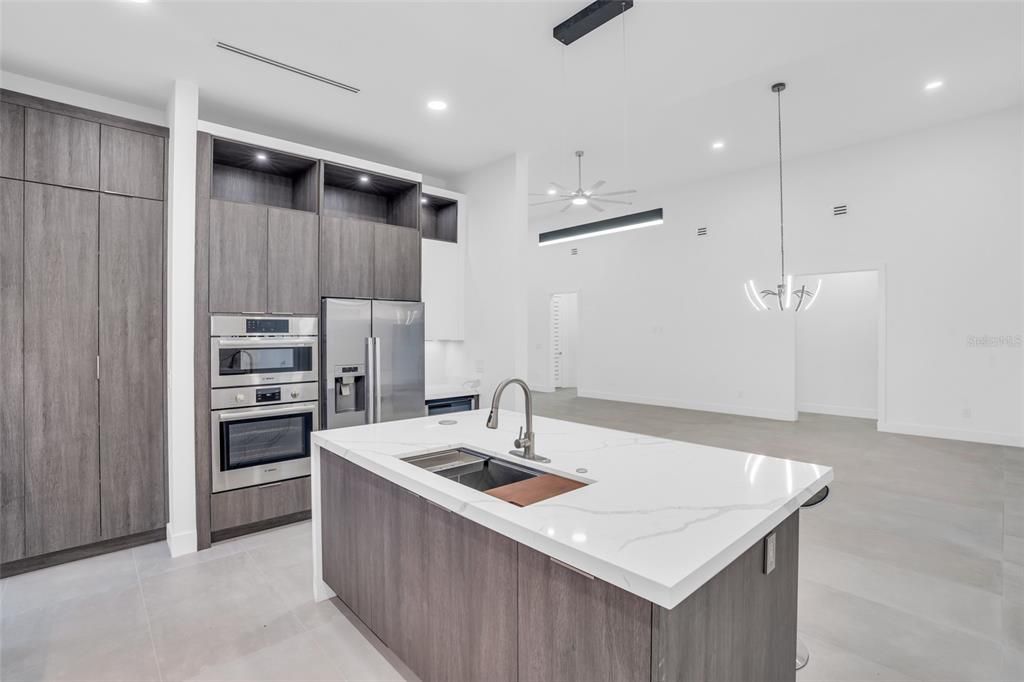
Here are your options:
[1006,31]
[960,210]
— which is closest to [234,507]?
[1006,31]

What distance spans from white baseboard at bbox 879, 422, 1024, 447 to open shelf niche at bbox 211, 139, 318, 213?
705 centimetres

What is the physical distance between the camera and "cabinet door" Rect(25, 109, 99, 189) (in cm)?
289

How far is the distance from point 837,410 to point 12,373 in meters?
9.26

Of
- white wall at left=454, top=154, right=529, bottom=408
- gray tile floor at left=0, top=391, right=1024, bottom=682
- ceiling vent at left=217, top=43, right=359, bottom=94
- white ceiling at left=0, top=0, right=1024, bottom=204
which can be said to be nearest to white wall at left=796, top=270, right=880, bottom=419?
white ceiling at left=0, top=0, right=1024, bottom=204

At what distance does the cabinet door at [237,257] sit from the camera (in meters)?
3.24

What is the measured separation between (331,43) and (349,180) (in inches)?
53.1

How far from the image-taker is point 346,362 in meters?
3.78

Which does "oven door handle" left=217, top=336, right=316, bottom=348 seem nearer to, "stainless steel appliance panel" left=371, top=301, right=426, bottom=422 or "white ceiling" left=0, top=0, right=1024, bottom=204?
"stainless steel appliance panel" left=371, top=301, right=426, bottom=422

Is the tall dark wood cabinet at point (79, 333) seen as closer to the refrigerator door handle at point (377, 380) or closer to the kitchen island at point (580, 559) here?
the refrigerator door handle at point (377, 380)

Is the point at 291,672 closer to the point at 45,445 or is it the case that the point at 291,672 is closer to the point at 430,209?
the point at 45,445

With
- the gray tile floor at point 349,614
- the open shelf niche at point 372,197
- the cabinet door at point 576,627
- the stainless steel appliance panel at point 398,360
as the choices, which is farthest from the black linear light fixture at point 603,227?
the cabinet door at point 576,627

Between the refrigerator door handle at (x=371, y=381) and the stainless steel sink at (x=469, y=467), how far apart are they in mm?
1891

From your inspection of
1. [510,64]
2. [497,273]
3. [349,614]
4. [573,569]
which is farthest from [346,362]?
[573,569]

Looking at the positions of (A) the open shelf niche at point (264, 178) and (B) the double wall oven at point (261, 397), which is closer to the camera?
(B) the double wall oven at point (261, 397)
